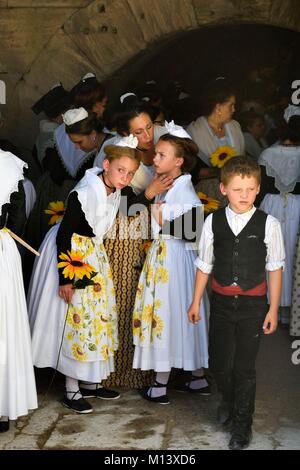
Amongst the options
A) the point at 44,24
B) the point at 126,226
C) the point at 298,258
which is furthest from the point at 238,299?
the point at 44,24

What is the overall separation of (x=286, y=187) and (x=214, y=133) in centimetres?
65

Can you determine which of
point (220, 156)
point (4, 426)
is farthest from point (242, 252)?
point (220, 156)

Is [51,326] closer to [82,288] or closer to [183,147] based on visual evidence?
[82,288]

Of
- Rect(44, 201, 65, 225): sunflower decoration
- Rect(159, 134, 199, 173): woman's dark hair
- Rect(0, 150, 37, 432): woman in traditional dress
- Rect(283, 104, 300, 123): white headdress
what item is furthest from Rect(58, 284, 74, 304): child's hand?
Rect(283, 104, 300, 123): white headdress

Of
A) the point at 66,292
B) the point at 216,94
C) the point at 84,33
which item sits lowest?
the point at 66,292

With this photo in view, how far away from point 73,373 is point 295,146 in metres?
2.38

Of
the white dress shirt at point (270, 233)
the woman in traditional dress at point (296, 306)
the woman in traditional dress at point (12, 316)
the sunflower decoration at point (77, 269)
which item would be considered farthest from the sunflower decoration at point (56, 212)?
the woman in traditional dress at point (296, 306)

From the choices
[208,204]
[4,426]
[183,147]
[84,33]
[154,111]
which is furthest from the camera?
[84,33]

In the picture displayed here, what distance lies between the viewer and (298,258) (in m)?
6.27

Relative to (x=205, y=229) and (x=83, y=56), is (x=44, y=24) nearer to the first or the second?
(x=83, y=56)

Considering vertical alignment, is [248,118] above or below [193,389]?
above

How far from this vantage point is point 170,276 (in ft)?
17.1

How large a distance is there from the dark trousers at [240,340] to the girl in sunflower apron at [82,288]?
0.72m

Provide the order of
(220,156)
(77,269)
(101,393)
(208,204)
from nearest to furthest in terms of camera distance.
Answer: (77,269)
(101,393)
(208,204)
(220,156)
